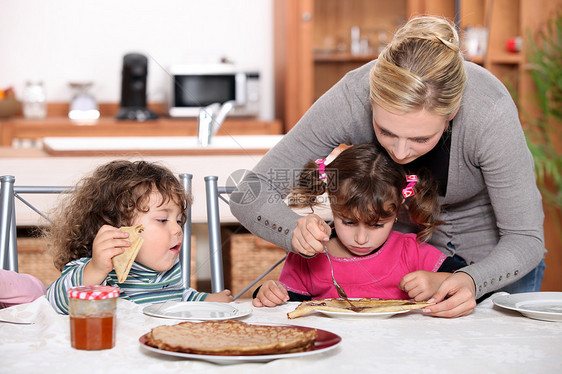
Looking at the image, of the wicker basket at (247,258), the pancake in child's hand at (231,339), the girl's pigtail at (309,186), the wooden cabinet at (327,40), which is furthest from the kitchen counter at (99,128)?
the pancake in child's hand at (231,339)

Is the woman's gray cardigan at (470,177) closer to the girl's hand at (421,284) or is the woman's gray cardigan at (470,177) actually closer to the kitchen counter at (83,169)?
the girl's hand at (421,284)

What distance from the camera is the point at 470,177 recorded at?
4.42 feet

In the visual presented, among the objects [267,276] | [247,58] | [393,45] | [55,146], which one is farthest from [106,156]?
[247,58]

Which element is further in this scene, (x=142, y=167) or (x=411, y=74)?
(x=142, y=167)

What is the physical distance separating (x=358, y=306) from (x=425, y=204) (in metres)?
0.39

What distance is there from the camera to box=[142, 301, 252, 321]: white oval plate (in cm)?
103

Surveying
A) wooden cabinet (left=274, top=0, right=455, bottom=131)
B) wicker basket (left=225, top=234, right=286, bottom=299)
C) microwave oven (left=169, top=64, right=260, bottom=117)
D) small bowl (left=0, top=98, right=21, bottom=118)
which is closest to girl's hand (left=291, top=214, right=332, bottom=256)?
wicker basket (left=225, top=234, right=286, bottom=299)

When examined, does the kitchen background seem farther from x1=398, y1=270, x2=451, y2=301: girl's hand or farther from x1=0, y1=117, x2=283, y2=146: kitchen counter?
x1=398, y1=270, x2=451, y2=301: girl's hand

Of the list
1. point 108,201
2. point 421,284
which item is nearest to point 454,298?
point 421,284

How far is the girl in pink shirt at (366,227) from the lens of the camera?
55.2 inches

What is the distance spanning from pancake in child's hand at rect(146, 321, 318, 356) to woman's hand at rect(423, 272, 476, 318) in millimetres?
297

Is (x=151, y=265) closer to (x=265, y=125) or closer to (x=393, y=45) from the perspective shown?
(x=393, y=45)

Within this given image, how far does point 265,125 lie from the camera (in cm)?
374

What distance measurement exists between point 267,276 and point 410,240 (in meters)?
0.38
